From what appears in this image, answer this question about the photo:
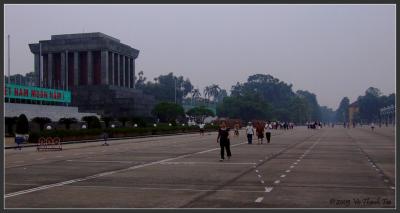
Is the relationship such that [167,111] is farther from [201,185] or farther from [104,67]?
[201,185]

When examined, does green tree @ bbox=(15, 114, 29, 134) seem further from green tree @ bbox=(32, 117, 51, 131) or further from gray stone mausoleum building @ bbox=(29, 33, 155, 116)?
gray stone mausoleum building @ bbox=(29, 33, 155, 116)

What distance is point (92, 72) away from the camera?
111375mm

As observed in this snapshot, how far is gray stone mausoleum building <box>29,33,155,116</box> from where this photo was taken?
101 m

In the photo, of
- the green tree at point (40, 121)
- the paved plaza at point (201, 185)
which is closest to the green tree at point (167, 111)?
the green tree at point (40, 121)

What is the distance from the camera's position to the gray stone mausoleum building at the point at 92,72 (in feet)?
330

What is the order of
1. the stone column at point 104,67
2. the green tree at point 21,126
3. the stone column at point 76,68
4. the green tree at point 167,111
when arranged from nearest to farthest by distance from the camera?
the green tree at point 21,126, the green tree at point 167,111, the stone column at point 104,67, the stone column at point 76,68

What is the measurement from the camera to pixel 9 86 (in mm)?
74062

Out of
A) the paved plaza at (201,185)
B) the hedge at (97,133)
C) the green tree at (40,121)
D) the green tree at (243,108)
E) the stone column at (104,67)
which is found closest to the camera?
the paved plaza at (201,185)

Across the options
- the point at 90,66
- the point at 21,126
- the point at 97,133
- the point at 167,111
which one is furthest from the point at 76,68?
the point at 21,126

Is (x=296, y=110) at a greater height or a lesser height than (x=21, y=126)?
greater

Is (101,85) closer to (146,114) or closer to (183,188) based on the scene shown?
(146,114)

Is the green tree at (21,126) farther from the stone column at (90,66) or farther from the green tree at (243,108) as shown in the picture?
the green tree at (243,108)

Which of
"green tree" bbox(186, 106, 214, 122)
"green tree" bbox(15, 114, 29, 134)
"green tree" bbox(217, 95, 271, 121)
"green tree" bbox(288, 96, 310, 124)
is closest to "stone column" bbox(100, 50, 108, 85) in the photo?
"green tree" bbox(186, 106, 214, 122)

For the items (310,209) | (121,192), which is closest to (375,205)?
(310,209)
